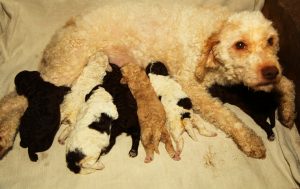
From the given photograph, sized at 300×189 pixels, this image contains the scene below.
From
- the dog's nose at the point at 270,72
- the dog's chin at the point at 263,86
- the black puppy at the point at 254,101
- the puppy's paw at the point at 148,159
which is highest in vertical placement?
the dog's nose at the point at 270,72

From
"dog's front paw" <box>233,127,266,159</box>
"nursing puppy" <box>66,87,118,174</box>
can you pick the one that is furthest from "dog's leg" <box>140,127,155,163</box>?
"dog's front paw" <box>233,127,266,159</box>

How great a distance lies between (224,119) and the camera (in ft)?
8.79

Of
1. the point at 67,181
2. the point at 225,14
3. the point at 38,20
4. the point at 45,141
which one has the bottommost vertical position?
the point at 67,181

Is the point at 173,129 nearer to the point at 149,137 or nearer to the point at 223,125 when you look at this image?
the point at 149,137

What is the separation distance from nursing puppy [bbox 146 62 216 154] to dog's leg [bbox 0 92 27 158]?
40.9 inches

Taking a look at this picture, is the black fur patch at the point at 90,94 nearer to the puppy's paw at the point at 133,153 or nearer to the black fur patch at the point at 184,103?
the puppy's paw at the point at 133,153

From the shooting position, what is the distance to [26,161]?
2.49m

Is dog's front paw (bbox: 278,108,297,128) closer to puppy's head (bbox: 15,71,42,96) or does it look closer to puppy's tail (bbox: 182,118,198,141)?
puppy's tail (bbox: 182,118,198,141)

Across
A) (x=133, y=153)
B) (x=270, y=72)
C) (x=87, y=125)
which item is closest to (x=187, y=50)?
(x=270, y=72)

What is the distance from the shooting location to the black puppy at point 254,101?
8.60 ft

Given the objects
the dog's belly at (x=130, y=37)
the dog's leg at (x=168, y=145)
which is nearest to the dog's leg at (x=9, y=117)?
the dog's belly at (x=130, y=37)

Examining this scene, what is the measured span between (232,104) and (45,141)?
1466mm

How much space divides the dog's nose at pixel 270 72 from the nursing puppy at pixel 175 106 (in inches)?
21.6

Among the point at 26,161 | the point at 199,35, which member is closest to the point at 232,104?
the point at 199,35
